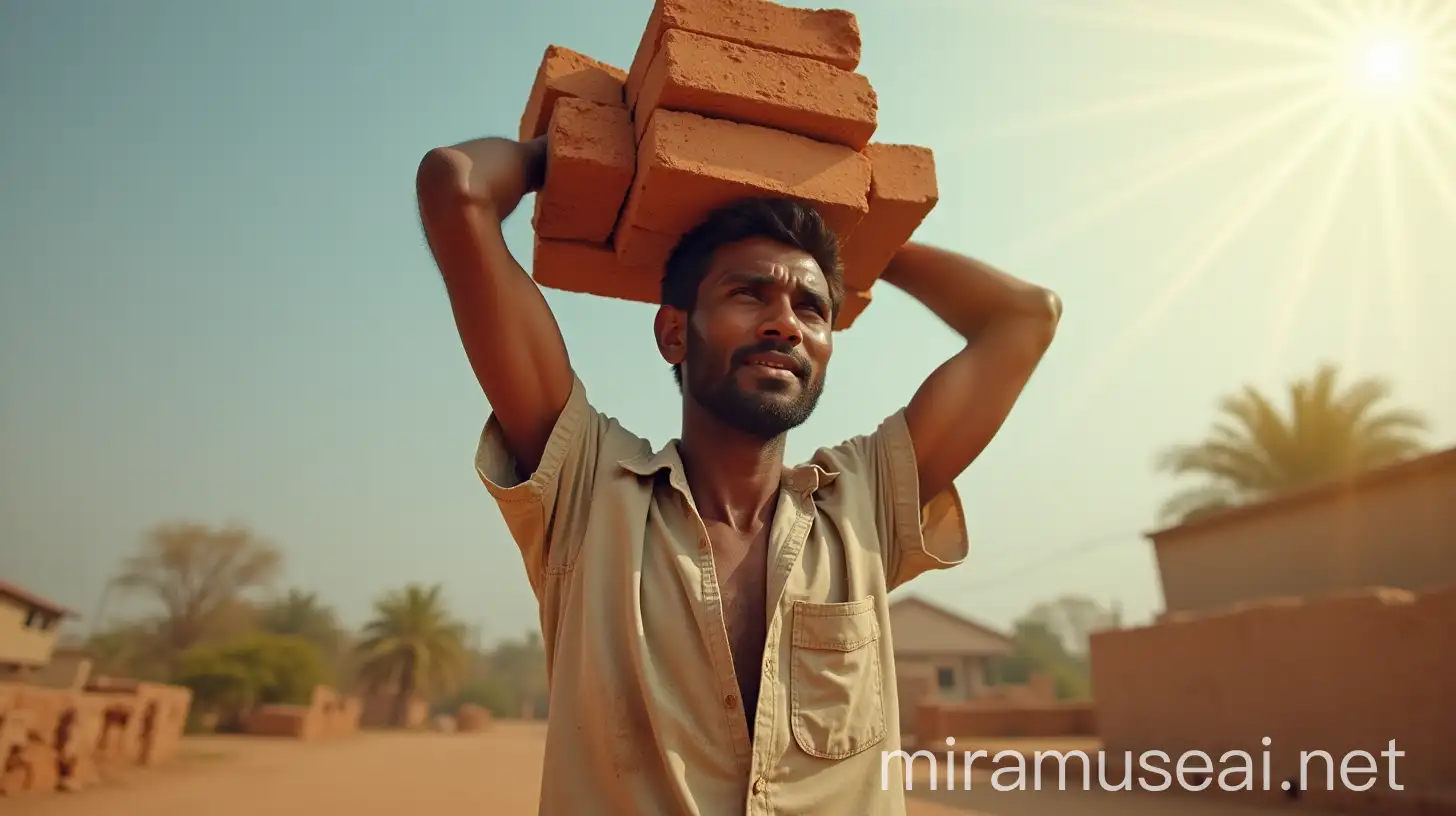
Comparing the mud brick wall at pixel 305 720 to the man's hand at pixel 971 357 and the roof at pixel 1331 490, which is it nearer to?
the roof at pixel 1331 490

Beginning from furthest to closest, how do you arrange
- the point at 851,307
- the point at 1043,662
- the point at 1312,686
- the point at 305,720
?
the point at 1043,662, the point at 305,720, the point at 1312,686, the point at 851,307

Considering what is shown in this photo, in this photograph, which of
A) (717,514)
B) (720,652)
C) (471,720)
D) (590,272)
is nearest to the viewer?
(720,652)

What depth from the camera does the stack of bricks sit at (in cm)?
208

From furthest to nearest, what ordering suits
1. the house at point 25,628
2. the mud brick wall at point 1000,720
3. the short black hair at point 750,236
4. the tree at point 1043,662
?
the tree at point 1043,662 → the house at point 25,628 → the mud brick wall at point 1000,720 → the short black hair at point 750,236

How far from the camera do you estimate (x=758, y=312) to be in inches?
82.8

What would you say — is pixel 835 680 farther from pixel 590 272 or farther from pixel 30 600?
pixel 30 600

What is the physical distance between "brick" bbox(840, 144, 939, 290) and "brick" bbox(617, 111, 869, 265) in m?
0.08

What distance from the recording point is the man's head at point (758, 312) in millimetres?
2055

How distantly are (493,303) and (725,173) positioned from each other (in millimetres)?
634

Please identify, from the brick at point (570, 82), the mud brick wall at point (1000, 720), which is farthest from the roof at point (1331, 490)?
the brick at point (570, 82)

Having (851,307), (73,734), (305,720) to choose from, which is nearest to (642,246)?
(851,307)

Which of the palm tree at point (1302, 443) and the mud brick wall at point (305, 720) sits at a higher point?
the palm tree at point (1302, 443)

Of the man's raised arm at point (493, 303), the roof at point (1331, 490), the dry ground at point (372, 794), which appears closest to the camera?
the man's raised arm at point (493, 303)

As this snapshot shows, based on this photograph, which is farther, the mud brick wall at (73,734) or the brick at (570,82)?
the mud brick wall at (73,734)
